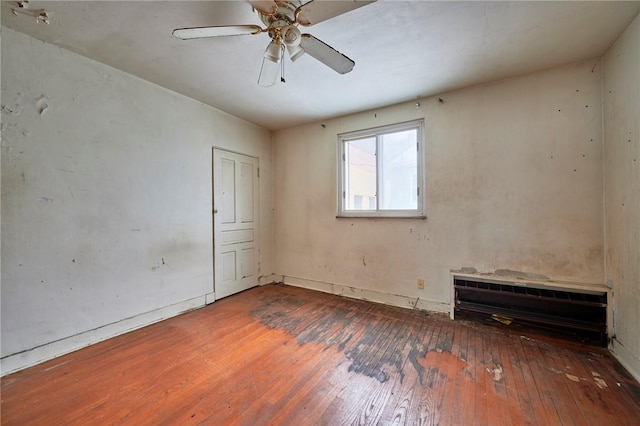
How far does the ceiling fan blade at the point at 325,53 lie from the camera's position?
61.8 inches

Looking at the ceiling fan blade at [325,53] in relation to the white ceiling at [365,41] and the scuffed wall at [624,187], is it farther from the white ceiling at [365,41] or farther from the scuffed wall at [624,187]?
the scuffed wall at [624,187]

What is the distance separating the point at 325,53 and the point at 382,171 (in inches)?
75.8

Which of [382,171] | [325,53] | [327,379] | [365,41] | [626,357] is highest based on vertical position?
[365,41]

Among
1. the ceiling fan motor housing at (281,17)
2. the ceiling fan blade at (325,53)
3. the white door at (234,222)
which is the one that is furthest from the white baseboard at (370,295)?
the ceiling fan motor housing at (281,17)

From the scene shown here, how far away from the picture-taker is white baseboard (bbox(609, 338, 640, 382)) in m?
1.75

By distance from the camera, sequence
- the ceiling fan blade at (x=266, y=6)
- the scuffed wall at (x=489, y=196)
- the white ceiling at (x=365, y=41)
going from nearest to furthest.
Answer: the ceiling fan blade at (x=266, y=6)
the white ceiling at (x=365, y=41)
the scuffed wall at (x=489, y=196)

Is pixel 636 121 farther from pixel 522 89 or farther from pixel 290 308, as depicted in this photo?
pixel 290 308

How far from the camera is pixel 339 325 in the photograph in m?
2.67

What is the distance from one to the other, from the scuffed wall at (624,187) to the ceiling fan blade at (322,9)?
2117 millimetres

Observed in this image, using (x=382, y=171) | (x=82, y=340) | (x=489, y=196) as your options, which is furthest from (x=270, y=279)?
(x=489, y=196)

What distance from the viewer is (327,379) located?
1795mm

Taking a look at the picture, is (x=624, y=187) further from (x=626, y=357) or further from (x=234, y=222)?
(x=234, y=222)

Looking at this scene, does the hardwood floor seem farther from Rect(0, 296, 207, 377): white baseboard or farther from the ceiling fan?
the ceiling fan

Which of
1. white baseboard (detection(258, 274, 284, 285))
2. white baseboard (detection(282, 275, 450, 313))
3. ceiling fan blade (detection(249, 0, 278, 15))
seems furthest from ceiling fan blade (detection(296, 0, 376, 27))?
white baseboard (detection(258, 274, 284, 285))
